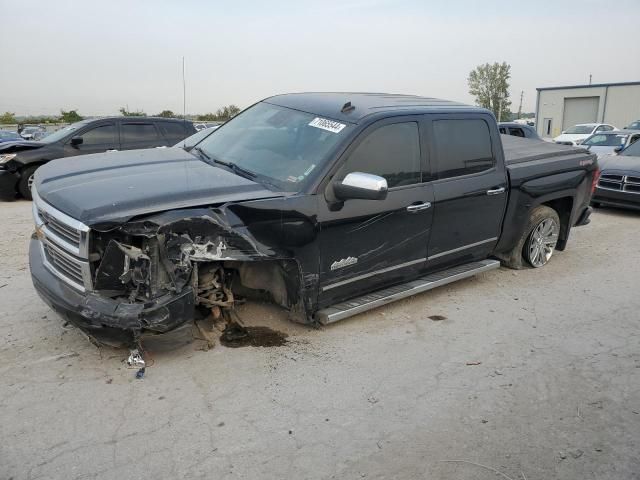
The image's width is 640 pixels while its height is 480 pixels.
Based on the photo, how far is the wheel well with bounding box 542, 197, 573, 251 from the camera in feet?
20.0

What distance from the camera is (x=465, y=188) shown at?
4.72 metres

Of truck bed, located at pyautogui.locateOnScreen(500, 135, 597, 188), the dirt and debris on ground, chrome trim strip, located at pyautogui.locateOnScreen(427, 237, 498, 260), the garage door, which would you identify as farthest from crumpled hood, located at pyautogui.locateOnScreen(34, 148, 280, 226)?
the garage door

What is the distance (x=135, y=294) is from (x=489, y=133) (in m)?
3.60

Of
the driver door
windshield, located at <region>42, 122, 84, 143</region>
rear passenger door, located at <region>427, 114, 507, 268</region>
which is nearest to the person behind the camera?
the driver door

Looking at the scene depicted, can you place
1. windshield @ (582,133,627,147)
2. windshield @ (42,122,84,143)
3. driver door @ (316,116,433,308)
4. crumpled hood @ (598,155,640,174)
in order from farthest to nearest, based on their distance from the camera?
windshield @ (582,133,627,147) < windshield @ (42,122,84,143) < crumpled hood @ (598,155,640,174) < driver door @ (316,116,433,308)

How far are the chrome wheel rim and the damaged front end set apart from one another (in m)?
3.53

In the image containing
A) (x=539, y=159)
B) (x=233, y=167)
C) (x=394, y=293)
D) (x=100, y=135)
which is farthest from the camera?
(x=100, y=135)

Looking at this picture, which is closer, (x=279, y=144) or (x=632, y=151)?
(x=279, y=144)

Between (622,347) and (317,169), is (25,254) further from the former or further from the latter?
(622,347)

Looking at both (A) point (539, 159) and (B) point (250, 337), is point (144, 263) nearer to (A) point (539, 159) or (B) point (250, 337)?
(B) point (250, 337)

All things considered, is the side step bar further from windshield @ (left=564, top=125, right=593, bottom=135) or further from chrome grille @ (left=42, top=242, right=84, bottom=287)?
windshield @ (left=564, top=125, right=593, bottom=135)

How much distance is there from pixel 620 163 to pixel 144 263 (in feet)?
29.7

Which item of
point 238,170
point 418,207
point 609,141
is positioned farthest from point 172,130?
point 609,141

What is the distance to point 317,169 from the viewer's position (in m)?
3.80
